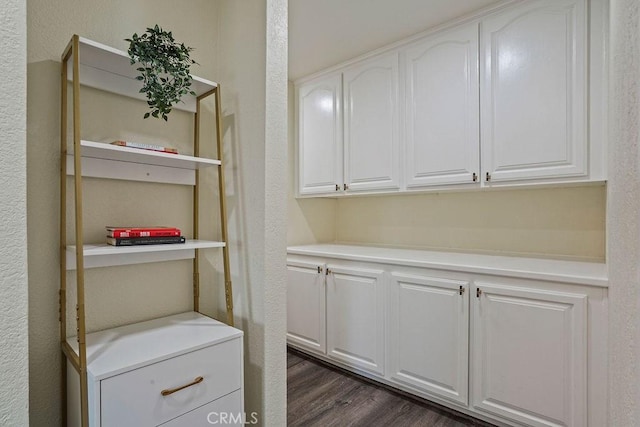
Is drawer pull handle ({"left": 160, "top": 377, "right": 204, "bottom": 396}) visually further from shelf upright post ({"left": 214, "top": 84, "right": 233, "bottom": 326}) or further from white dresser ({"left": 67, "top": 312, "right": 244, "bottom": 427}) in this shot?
shelf upright post ({"left": 214, "top": 84, "right": 233, "bottom": 326})

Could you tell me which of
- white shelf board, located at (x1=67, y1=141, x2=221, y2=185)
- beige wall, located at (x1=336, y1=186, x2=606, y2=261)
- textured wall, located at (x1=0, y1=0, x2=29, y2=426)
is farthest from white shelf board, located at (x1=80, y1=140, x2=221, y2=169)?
beige wall, located at (x1=336, y1=186, x2=606, y2=261)

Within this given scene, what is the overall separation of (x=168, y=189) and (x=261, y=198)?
1.56 feet

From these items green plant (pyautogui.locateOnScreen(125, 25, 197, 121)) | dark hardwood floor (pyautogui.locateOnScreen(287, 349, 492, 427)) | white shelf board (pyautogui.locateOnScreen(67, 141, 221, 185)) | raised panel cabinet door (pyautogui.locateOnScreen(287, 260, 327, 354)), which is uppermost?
green plant (pyautogui.locateOnScreen(125, 25, 197, 121))

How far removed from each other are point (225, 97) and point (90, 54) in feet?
1.79

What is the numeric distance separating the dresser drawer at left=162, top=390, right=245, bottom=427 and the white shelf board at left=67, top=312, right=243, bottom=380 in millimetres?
219

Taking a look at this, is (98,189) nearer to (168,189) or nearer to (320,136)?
(168,189)

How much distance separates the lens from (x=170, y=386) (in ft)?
3.69

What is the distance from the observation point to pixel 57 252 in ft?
3.98

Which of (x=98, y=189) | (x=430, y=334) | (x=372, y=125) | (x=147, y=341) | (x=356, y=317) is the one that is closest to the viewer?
(x=147, y=341)

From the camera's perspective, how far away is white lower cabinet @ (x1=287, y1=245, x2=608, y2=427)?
155cm

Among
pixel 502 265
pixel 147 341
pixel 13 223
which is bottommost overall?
pixel 147 341

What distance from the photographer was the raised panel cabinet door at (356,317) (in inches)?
87.9

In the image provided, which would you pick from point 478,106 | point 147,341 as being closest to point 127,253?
point 147,341

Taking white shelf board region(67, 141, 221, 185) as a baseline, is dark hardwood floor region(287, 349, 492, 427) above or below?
below
